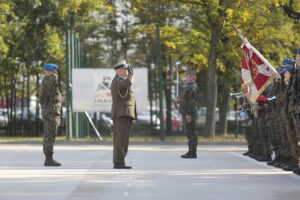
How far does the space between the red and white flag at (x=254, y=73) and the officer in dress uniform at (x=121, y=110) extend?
2447 millimetres

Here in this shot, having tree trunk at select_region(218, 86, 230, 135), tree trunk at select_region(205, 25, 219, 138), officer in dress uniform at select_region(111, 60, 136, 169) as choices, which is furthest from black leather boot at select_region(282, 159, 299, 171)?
tree trunk at select_region(218, 86, 230, 135)

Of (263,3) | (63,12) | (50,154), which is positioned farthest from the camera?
(63,12)

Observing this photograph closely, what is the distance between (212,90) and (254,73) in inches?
543

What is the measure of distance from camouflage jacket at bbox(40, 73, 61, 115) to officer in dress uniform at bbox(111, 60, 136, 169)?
48.5 inches

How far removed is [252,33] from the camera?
30.1 metres

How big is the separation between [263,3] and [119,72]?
1320cm

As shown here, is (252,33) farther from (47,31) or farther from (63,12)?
(47,31)

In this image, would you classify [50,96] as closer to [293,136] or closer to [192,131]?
[192,131]

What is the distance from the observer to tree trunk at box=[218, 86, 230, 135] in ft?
104

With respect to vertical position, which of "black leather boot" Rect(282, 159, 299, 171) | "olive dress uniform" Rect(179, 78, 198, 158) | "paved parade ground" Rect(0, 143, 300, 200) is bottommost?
"paved parade ground" Rect(0, 143, 300, 200)

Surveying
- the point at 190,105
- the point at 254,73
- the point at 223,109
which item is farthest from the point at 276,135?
the point at 223,109

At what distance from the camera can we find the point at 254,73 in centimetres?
1666

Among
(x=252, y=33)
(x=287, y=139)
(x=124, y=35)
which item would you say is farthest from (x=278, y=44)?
(x=287, y=139)

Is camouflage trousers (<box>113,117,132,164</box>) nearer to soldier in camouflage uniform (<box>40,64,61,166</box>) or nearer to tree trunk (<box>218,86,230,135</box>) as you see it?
soldier in camouflage uniform (<box>40,64,61,166</box>)
